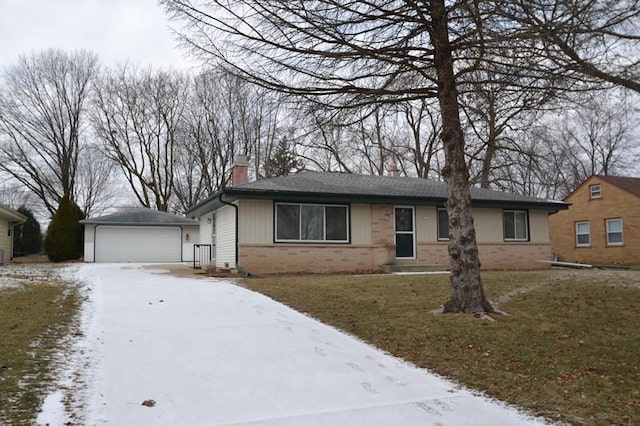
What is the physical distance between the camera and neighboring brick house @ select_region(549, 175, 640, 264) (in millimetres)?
24125

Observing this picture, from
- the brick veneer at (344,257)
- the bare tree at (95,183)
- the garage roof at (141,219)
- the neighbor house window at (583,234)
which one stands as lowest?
the brick veneer at (344,257)

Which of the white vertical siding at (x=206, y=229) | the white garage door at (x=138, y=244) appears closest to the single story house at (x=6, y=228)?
the white garage door at (x=138, y=244)

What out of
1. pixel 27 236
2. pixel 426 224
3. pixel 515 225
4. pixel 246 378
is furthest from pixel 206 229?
pixel 27 236

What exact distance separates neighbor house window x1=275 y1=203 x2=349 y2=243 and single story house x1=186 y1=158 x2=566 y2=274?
3cm

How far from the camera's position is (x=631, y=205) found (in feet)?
79.2

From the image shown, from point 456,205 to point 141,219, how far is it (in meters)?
22.5

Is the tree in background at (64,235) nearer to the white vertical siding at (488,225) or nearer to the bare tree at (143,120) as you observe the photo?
the bare tree at (143,120)

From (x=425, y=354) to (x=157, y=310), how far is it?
177 inches

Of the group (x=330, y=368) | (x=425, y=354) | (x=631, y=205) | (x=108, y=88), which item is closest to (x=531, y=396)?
(x=425, y=354)

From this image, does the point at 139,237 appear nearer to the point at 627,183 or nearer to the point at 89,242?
the point at 89,242

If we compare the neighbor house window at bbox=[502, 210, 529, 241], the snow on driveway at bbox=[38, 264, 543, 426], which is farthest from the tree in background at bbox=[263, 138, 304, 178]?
the snow on driveway at bbox=[38, 264, 543, 426]

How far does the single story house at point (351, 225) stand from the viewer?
15297 millimetres

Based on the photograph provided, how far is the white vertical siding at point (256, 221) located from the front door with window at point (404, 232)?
4.57 meters

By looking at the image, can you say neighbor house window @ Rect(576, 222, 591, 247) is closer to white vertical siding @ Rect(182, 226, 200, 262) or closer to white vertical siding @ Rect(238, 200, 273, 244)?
white vertical siding @ Rect(238, 200, 273, 244)
